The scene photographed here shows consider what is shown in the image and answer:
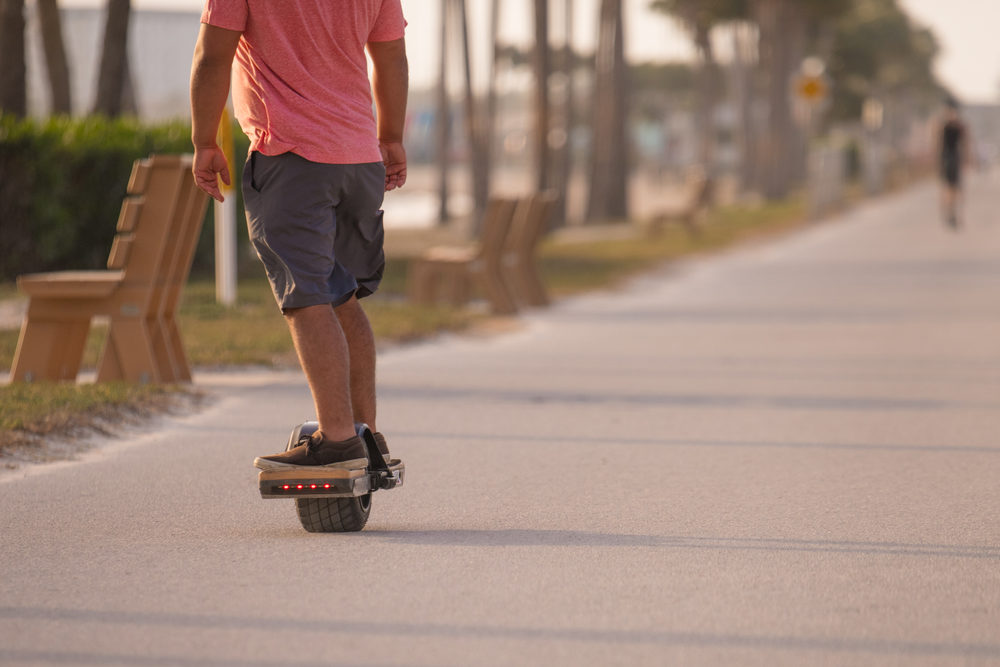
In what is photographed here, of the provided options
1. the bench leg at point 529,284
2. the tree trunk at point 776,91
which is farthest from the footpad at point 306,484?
the tree trunk at point 776,91

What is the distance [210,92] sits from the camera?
6066 mm

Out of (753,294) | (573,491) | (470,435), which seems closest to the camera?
(573,491)

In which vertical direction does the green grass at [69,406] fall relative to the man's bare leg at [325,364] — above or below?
below

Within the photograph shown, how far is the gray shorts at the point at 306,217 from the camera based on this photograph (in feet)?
19.6

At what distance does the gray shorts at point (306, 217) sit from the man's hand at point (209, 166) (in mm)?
97

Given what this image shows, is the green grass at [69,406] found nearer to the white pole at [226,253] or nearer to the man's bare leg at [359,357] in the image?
the man's bare leg at [359,357]

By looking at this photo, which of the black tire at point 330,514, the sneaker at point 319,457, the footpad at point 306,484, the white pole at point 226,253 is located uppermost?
the sneaker at point 319,457

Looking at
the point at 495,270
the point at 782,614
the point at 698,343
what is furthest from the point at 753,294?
the point at 782,614

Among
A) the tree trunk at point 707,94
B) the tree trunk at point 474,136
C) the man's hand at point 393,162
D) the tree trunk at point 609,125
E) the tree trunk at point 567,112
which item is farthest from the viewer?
the tree trunk at point 707,94

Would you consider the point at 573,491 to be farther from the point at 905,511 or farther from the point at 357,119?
the point at 357,119

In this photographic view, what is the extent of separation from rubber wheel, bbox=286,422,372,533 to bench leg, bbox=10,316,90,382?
4.33 meters

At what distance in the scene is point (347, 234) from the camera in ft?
20.4

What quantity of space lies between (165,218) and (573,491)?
368 centimetres

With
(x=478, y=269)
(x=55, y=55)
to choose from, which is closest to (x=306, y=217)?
(x=478, y=269)
